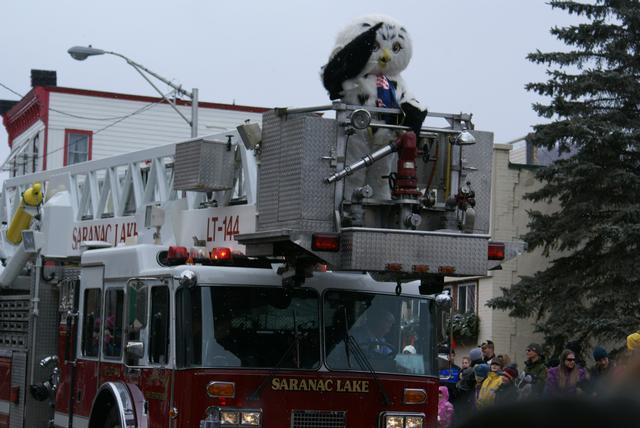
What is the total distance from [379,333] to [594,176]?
1135cm

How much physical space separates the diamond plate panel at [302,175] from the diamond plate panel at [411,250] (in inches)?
12.8

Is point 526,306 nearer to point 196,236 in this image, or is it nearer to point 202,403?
point 196,236

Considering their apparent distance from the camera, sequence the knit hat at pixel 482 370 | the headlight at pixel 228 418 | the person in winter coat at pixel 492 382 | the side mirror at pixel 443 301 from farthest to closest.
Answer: the knit hat at pixel 482 370
the person in winter coat at pixel 492 382
the side mirror at pixel 443 301
the headlight at pixel 228 418

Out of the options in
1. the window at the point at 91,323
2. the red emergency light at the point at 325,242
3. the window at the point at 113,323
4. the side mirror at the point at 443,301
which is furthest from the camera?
the window at the point at 91,323

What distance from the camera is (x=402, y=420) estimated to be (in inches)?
336

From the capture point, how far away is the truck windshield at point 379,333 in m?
8.55

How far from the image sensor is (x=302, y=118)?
789 centimetres

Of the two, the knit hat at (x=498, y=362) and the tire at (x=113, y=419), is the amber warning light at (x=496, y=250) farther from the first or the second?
the knit hat at (x=498, y=362)

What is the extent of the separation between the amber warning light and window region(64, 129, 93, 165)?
2539 centimetres

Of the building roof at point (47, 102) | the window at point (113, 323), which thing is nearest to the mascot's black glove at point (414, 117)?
the window at point (113, 323)

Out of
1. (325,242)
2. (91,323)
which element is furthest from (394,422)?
(91,323)

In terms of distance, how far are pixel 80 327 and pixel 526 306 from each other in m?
11.3

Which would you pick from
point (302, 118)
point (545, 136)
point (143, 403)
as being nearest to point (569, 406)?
point (302, 118)

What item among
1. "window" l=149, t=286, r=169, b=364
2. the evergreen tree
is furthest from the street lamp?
"window" l=149, t=286, r=169, b=364
